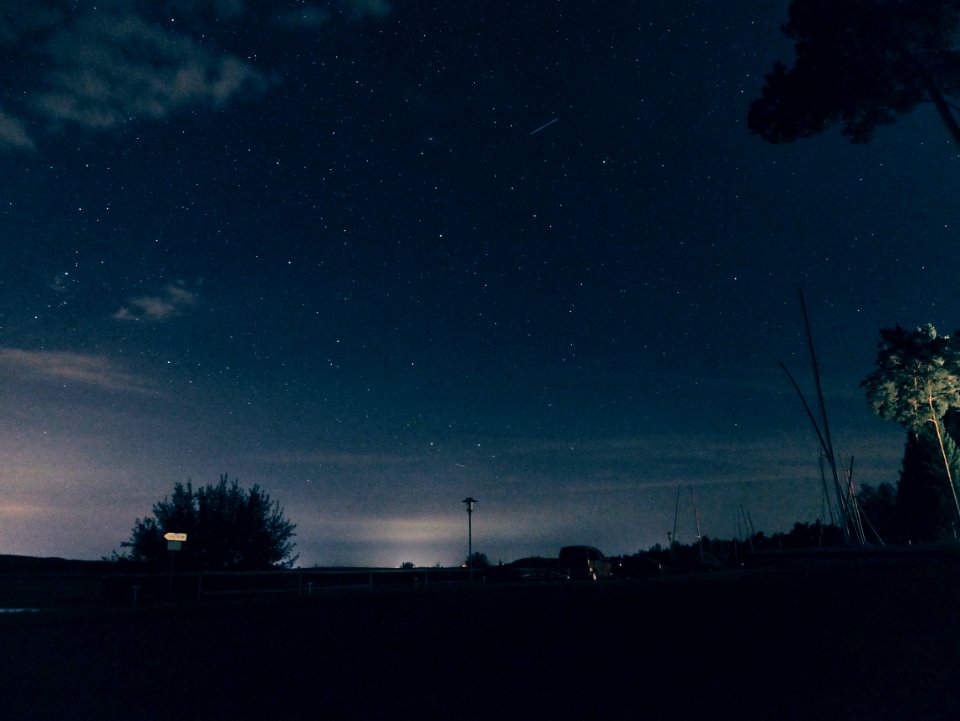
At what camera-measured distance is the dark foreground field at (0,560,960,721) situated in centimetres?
497

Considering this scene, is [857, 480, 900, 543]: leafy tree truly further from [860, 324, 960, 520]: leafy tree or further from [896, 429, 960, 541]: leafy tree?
[860, 324, 960, 520]: leafy tree

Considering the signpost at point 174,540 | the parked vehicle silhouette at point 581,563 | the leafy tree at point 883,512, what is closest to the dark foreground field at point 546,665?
the signpost at point 174,540

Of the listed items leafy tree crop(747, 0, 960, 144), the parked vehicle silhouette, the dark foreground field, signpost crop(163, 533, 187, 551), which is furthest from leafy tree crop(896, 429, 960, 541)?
signpost crop(163, 533, 187, 551)

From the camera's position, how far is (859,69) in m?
16.8

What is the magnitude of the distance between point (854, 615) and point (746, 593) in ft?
10.3

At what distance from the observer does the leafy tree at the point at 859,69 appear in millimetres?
15812

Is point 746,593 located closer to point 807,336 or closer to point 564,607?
point 564,607

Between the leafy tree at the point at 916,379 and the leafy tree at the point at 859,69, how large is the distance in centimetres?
2857

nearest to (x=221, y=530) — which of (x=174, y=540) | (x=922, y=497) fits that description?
(x=174, y=540)

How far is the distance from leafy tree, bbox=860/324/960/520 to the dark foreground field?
35404mm

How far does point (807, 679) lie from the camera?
17.2 ft

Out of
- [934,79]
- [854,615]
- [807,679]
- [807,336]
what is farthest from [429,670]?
[807,336]

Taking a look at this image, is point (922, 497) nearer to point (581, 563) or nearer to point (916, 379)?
point (916, 379)

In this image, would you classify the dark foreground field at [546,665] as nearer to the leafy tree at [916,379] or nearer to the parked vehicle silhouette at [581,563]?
the parked vehicle silhouette at [581,563]
